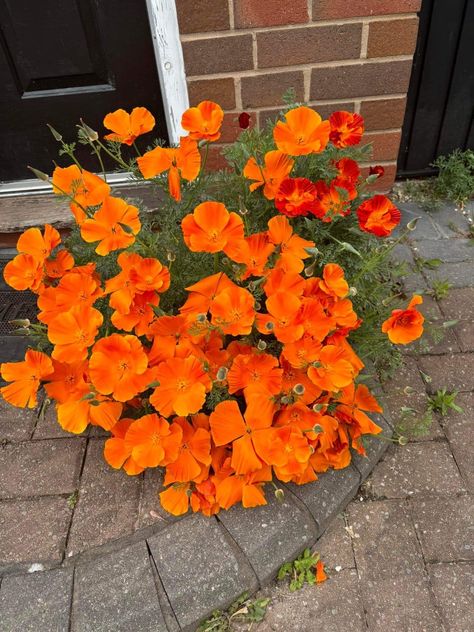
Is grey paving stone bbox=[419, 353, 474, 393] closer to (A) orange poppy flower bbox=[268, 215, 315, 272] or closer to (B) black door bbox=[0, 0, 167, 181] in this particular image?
(A) orange poppy flower bbox=[268, 215, 315, 272]

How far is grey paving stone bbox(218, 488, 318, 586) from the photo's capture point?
1.49 metres

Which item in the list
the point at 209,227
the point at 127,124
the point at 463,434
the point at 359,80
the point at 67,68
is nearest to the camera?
the point at 209,227

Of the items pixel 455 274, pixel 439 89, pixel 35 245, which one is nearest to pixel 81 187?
pixel 35 245

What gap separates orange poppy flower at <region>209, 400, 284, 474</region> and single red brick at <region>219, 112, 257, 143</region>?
1361mm

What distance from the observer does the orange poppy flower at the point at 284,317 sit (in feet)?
4.57

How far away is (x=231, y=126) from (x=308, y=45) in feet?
1.46

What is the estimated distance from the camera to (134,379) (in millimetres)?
1387

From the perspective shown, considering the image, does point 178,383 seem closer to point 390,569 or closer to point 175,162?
point 175,162

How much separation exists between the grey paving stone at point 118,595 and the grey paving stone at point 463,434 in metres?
1.04

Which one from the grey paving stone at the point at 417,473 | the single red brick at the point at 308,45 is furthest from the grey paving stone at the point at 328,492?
the single red brick at the point at 308,45

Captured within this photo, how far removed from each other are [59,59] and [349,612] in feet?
7.86

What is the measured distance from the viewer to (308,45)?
6.98ft

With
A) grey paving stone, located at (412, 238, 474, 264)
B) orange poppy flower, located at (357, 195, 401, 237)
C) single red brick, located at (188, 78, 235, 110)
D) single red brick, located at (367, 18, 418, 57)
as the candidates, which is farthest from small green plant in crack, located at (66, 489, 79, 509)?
single red brick, located at (367, 18, 418, 57)

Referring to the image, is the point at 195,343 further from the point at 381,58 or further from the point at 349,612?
the point at 381,58
